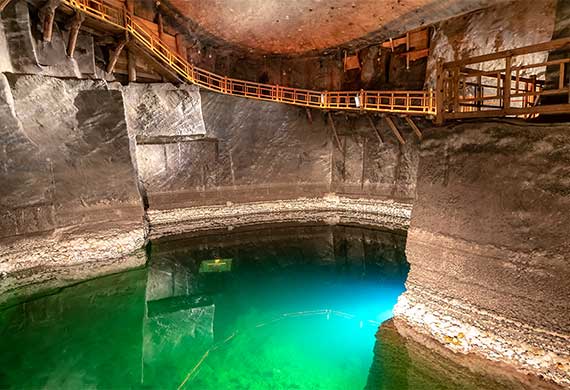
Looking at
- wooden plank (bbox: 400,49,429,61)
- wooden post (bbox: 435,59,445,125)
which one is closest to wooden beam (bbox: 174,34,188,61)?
wooden plank (bbox: 400,49,429,61)

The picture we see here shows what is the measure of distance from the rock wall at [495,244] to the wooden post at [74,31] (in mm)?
9954

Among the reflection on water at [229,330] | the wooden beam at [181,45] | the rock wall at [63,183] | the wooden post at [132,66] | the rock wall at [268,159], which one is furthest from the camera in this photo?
the wooden beam at [181,45]

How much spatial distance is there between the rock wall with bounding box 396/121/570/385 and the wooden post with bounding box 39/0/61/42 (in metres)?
9.86

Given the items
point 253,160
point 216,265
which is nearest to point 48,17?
point 216,265

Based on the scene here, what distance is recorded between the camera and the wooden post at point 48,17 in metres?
9.54

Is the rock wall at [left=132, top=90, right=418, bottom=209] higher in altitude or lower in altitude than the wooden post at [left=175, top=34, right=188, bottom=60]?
lower

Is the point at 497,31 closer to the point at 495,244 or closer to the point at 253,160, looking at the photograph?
the point at 495,244

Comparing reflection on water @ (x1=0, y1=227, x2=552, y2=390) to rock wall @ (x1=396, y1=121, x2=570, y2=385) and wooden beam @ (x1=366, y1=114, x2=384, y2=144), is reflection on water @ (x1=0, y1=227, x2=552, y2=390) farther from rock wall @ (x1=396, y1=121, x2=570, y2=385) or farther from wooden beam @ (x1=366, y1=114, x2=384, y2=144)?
wooden beam @ (x1=366, y1=114, x2=384, y2=144)

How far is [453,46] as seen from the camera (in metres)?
13.3

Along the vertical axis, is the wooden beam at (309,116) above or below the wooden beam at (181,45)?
below

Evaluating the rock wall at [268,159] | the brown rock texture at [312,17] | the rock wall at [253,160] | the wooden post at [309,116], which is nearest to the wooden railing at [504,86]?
the brown rock texture at [312,17]

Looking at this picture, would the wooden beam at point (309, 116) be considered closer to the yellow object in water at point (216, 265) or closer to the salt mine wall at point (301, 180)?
the salt mine wall at point (301, 180)

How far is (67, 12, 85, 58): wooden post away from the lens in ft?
33.9

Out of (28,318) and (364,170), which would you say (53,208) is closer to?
(28,318)
